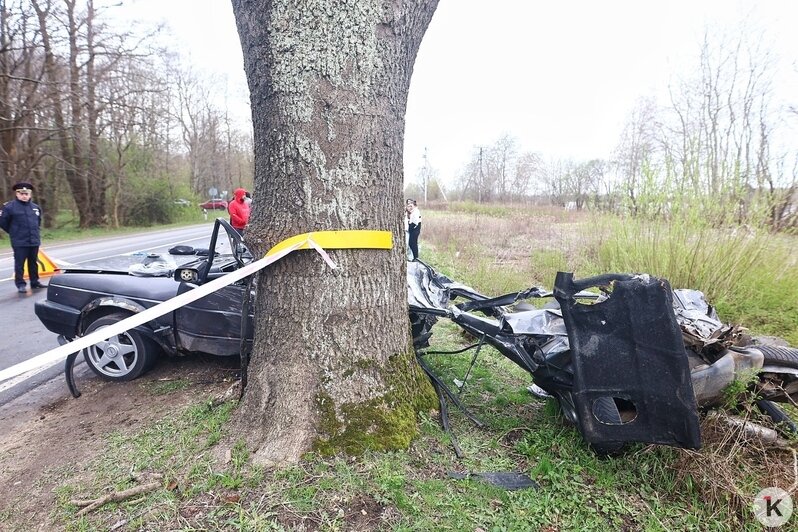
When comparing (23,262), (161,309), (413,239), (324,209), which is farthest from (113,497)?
(413,239)

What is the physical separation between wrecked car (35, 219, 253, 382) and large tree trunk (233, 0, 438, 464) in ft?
3.53

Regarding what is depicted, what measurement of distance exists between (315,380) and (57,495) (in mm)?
1366

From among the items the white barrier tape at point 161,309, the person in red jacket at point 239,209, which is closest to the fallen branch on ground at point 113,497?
the white barrier tape at point 161,309

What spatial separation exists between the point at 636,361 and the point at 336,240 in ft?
5.28

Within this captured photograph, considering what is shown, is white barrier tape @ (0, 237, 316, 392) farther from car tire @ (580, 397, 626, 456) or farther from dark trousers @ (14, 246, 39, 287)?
dark trousers @ (14, 246, 39, 287)

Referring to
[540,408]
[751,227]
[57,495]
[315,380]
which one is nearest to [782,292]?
A: [751,227]

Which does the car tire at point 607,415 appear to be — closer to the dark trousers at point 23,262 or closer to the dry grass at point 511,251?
the dry grass at point 511,251

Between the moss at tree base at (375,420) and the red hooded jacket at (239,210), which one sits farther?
the red hooded jacket at (239,210)

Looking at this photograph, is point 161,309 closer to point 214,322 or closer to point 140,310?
point 214,322

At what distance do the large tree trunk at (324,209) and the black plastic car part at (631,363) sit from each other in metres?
0.96

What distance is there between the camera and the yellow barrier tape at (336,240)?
2.29 metres

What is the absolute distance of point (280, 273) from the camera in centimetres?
239

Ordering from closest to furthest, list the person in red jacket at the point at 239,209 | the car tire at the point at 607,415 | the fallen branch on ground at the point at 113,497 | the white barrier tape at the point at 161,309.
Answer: the white barrier tape at the point at 161,309
the fallen branch on ground at the point at 113,497
the car tire at the point at 607,415
the person in red jacket at the point at 239,209

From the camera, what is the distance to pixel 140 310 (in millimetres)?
3711
